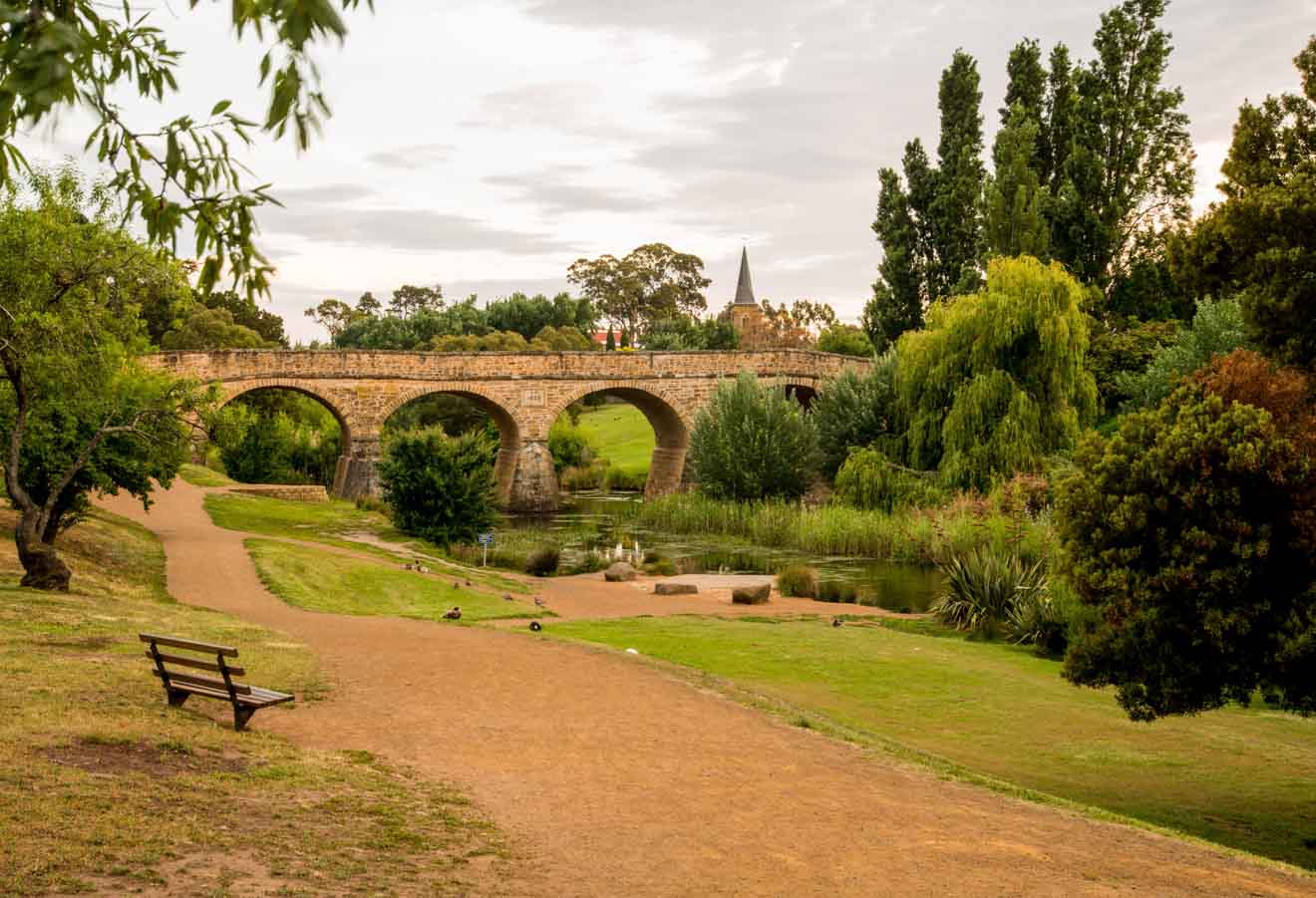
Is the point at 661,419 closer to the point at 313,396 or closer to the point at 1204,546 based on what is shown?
the point at 313,396

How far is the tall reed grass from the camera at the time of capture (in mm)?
26359

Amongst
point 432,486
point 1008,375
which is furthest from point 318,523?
point 1008,375

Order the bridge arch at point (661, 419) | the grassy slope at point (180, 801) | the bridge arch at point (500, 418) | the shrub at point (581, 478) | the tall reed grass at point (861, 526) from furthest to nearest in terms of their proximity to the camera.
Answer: the shrub at point (581, 478)
the bridge arch at point (661, 419)
the bridge arch at point (500, 418)
the tall reed grass at point (861, 526)
the grassy slope at point (180, 801)

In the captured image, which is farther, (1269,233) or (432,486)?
(432,486)

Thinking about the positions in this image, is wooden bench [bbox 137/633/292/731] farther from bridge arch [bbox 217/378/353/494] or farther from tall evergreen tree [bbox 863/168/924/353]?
tall evergreen tree [bbox 863/168/924/353]

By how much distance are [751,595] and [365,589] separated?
7.64 meters

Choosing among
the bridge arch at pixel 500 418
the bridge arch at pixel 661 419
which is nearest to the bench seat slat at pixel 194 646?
the bridge arch at pixel 500 418

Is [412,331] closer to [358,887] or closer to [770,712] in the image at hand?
[770,712]

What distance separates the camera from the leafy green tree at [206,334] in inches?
2226

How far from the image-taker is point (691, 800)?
8898mm

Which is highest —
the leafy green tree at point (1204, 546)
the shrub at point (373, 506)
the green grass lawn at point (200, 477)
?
the leafy green tree at point (1204, 546)

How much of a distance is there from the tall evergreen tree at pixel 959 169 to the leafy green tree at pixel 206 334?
34.1 meters

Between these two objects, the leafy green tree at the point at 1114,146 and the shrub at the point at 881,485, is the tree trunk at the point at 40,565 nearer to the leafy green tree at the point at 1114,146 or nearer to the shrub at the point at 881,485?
the shrub at the point at 881,485

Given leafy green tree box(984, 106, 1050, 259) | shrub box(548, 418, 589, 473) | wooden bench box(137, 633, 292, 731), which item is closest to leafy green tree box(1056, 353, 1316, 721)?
wooden bench box(137, 633, 292, 731)
